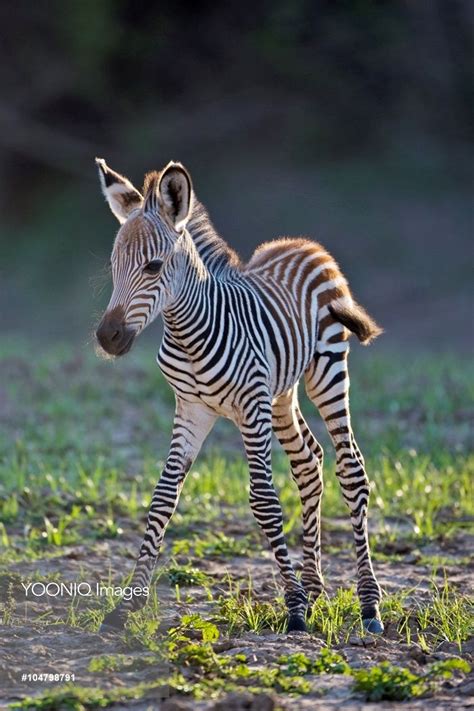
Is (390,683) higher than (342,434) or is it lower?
lower

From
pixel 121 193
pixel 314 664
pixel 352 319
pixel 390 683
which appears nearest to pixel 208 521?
pixel 352 319

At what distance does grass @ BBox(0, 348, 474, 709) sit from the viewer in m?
4.77

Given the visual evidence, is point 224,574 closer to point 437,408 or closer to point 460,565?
point 460,565

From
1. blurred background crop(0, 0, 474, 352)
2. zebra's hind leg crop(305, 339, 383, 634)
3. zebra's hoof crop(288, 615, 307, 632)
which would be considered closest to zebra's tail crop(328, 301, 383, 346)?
zebra's hind leg crop(305, 339, 383, 634)

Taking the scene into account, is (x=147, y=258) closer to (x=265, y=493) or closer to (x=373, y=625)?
(x=265, y=493)

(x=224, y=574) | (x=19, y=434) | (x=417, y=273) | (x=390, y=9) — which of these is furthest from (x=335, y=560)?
(x=390, y=9)

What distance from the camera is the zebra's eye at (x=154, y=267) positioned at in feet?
17.8

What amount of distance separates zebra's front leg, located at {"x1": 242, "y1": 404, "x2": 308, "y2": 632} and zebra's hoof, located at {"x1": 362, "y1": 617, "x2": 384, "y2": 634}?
1.01 ft

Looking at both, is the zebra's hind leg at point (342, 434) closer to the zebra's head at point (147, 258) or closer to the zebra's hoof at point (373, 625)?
the zebra's hoof at point (373, 625)

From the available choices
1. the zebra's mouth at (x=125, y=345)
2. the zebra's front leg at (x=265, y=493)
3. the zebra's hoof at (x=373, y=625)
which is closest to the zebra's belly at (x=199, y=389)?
the zebra's front leg at (x=265, y=493)

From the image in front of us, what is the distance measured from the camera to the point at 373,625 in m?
5.63

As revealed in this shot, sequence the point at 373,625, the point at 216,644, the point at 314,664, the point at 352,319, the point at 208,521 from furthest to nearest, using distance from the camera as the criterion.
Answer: the point at 208,521 → the point at 352,319 → the point at 373,625 → the point at 216,644 → the point at 314,664

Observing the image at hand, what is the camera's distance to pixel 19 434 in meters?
10.8

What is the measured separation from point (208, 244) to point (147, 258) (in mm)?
776
